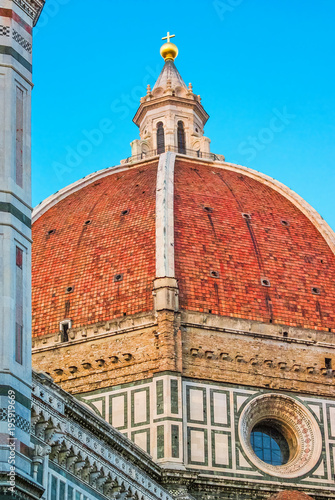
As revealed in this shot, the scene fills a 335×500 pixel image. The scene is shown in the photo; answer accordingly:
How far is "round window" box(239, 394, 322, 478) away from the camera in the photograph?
1412 inches

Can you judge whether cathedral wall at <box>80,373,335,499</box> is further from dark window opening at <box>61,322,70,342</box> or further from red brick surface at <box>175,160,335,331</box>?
red brick surface at <box>175,160,335,331</box>

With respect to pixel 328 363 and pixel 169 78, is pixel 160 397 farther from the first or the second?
pixel 169 78

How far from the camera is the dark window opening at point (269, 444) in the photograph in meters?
37.0

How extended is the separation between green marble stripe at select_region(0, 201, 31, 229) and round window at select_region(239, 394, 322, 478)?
2501cm

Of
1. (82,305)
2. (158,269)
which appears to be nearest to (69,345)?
(82,305)

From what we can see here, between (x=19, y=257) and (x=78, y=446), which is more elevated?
(x=78, y=446)

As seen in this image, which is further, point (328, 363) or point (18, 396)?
point (328, 363)

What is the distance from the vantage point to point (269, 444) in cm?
3741

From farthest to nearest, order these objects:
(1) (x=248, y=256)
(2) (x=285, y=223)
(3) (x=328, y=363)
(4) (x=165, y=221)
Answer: (2) (x=285, y=223) < (1) (x=248, y=256) < (4) (x=165, y=221) < (3) (x=328, y=363)

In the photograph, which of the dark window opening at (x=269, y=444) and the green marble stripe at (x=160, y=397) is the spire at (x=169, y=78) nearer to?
the dark window opening at (x=269, y=444)

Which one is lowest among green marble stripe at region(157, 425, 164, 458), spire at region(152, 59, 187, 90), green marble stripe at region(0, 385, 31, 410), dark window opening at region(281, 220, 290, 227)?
green marble stripe at region(0, 385, 31, 410)

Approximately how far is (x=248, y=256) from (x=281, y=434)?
635cm

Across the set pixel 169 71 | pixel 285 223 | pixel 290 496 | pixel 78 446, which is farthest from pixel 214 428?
pixel 169 71

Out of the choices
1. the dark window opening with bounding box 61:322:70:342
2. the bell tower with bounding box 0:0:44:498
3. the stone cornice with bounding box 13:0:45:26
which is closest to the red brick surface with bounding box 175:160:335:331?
the dark window opening with bounding box 61:322:70:342
